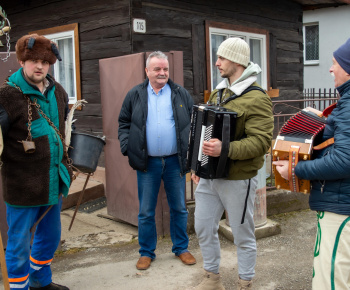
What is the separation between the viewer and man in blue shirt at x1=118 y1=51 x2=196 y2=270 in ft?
12.5

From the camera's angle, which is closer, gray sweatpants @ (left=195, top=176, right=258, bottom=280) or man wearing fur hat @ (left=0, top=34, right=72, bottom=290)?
man wearing fur hat @ (left=0, top=34, right=72, bottom=290)

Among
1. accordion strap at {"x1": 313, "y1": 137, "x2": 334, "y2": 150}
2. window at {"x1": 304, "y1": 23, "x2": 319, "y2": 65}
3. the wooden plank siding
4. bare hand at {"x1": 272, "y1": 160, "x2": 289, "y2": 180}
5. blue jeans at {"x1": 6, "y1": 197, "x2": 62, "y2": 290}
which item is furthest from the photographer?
window at {"x1": 304, "y1": 23, "x2": 319, "y2": 65}

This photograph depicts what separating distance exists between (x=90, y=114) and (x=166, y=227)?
115 inches

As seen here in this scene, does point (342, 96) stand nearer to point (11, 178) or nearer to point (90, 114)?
point (11, 178)

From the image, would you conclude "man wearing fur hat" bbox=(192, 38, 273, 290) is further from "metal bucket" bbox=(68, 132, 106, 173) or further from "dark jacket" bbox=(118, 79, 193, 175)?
"metal bucket" bbox=(68, 132, 106, 173)

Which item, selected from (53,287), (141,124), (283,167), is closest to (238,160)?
(283,167)

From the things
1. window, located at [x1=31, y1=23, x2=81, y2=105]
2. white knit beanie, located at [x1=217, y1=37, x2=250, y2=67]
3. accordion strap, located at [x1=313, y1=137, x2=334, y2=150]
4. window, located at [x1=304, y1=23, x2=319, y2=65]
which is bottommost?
accordion strap, located at [x1=313, y1=137, x2=334, y2=150]

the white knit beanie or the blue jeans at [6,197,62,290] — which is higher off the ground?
the white knit beanie

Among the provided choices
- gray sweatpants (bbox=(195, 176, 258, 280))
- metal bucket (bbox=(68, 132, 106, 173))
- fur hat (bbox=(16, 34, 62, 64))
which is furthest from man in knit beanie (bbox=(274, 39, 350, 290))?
fur hat (bbox=(16, 34, 62, 64))

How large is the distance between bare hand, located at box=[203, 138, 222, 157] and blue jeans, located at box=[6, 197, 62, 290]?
1.27 metres

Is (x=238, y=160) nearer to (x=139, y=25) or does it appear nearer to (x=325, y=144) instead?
(x=325, y=144)

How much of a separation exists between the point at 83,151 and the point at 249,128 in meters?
1.33

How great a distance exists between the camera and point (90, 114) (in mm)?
6863

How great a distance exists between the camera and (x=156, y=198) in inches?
156
